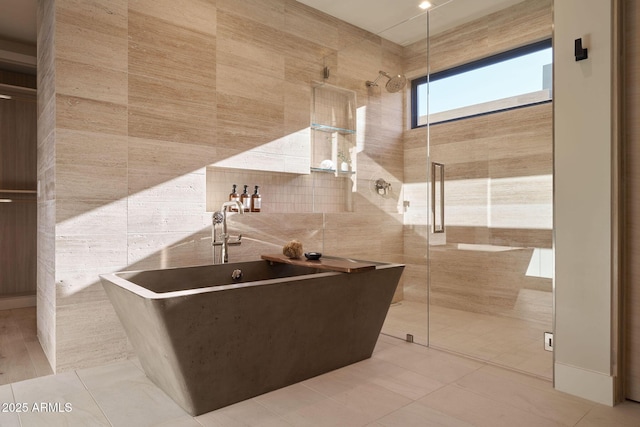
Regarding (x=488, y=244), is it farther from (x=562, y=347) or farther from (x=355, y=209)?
(x=355, y=209)

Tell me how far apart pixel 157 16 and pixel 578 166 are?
2976mm

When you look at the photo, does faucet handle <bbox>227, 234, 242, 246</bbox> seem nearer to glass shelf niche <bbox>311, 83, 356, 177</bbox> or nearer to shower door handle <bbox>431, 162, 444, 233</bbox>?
glass shelf niche <bbox>311, 83, 356, 177</bbox>

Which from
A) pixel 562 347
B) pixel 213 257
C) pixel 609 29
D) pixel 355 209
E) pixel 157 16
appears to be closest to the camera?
pixel 609 29

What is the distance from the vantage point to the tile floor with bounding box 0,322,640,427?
1.92 metres

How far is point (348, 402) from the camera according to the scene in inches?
83.4

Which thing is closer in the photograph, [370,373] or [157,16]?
[370,373]

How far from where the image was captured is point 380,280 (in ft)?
8.66

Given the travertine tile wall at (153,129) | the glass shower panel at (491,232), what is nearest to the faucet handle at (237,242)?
the travertine tile wall at (153,129)

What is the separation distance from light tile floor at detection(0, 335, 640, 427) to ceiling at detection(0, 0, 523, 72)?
2411 millimetres

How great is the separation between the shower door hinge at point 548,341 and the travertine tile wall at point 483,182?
25cm

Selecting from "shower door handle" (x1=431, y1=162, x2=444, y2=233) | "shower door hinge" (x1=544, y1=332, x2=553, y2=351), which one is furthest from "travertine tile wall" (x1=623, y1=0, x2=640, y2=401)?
"shower door handle" (x1=431, y1=162, x2=444, y2=233)

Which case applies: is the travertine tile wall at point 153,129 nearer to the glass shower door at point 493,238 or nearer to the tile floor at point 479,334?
the glass shower door at point 493,238

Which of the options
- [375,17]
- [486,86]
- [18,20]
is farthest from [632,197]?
[18,20]

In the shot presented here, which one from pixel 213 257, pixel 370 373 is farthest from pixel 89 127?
pixel 370 373
